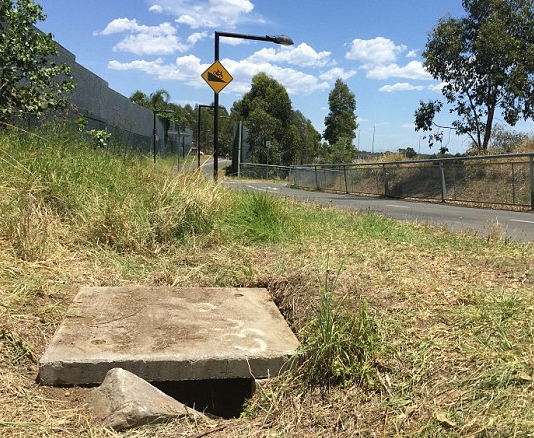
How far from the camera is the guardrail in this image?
1250 cm

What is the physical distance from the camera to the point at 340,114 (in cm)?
5047

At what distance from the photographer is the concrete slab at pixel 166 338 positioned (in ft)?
8.66

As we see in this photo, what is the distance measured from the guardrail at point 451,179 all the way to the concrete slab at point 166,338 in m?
10.6

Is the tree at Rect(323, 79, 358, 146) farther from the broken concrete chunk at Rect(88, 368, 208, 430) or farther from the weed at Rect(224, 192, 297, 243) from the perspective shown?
the broken concrete chunk at Rect(88, 368, 208, 430)

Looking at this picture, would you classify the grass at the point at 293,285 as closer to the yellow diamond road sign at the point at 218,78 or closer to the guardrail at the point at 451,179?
the yellow diamond road sign at the point at 218,78

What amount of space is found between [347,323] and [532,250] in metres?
3.13

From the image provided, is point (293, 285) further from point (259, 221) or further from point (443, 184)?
point (443, 184)

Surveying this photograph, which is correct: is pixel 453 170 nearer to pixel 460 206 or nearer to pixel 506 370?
pixel 460 206

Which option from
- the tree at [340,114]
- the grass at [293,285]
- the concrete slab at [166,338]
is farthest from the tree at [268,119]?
the concrete slab at [166,338]

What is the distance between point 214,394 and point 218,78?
1064 cm

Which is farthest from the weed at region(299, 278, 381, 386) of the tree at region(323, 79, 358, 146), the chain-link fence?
the tree at region(323, 79, 358, 146)

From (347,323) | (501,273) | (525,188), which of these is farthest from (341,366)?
(525,188)

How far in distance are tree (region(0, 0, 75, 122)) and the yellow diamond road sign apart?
4.64 metres

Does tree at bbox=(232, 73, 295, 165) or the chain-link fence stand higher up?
tree at bbox=(232, 73, 295, 165)
